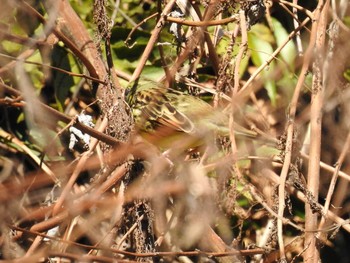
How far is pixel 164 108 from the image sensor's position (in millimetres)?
3359

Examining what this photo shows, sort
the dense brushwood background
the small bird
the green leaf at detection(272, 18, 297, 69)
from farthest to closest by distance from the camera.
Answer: the green leaf at detection(272, 18, 297, 69)
the small bird
the dense brushwood background

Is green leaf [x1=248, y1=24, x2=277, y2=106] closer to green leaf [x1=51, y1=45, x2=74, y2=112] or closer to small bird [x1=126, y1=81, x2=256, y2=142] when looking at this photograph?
small bird [x1=126, y1=81, x2=256, y2=142]

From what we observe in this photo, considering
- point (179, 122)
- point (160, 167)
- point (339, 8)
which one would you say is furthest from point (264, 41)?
point (160, 167)

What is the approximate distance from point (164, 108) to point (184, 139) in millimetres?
1165

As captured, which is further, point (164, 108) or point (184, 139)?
point (164, 108)

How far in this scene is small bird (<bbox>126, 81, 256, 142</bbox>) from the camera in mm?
3092

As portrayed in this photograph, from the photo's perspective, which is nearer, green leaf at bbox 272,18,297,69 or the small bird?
the small bird

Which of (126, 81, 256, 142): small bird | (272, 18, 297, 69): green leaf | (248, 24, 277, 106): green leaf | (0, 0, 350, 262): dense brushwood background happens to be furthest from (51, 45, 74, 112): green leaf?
(272, 18, 297, 69): green leaf

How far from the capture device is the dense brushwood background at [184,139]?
2555 mm

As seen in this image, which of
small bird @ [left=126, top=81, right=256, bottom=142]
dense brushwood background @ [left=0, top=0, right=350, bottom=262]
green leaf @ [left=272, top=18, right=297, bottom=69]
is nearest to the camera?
dense brushwood background @ [left=0, top=0, right=350, bottom=262]

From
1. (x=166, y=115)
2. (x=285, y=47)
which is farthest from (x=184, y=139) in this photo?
(x=285, y=47)

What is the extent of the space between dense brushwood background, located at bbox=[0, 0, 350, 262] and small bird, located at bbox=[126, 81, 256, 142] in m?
Result: 0.06

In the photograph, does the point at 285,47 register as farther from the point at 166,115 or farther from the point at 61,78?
the point at 61,78

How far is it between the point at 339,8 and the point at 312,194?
1039 millimetres
